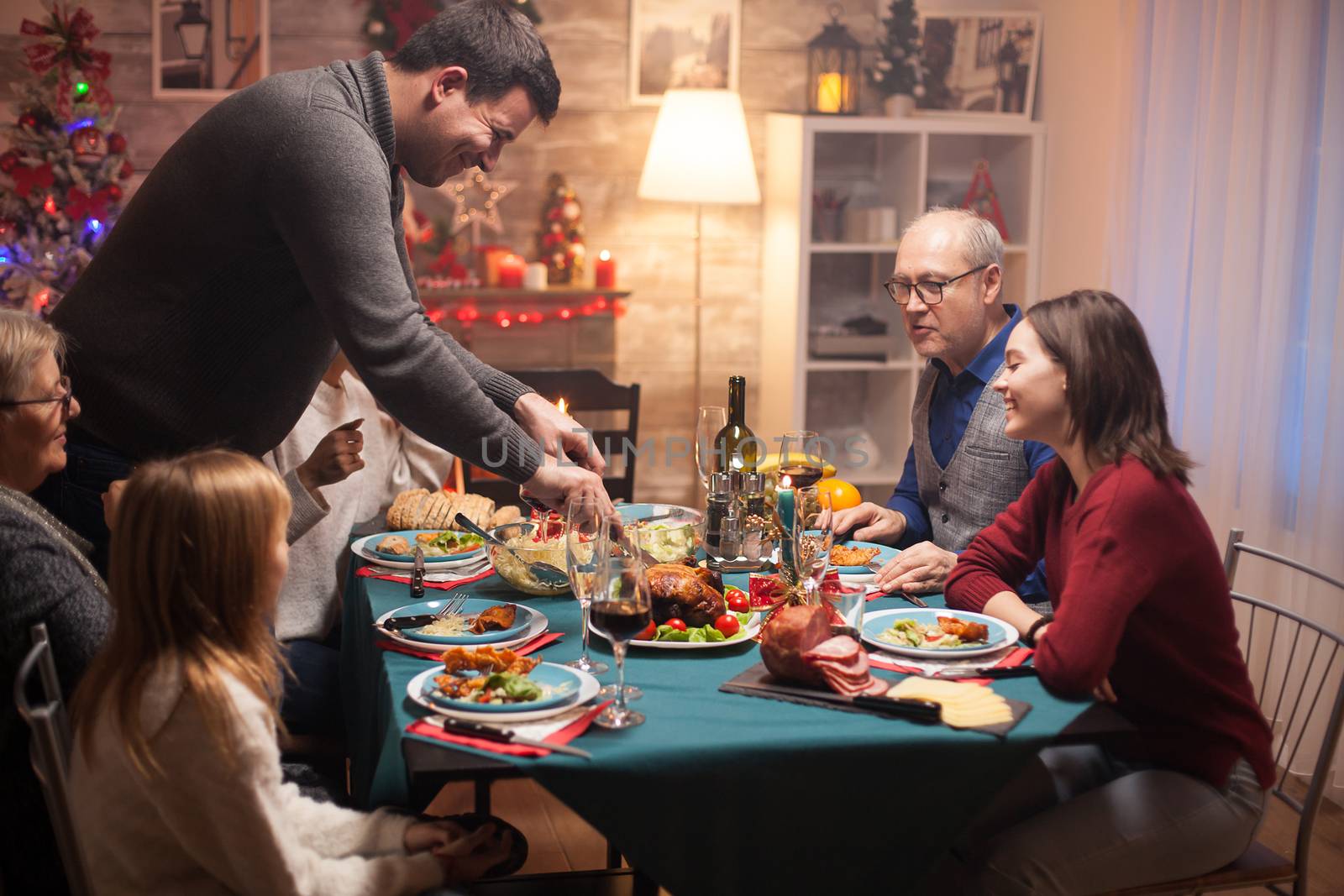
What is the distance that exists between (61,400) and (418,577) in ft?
1.97

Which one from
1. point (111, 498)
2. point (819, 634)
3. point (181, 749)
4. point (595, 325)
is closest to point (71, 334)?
point (111, 498)

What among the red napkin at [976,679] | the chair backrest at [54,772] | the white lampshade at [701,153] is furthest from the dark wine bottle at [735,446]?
the white lampshade at [701,153]

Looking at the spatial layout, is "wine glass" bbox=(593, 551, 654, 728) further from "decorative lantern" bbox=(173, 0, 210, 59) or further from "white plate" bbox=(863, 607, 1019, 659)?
"decorative lantern" bbox=(173, 0, 210, 59)

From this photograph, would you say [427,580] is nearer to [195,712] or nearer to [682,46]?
[195,712]

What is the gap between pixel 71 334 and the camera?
192cm

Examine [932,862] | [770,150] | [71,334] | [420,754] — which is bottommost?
[932,862]

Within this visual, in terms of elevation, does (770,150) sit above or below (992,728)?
above

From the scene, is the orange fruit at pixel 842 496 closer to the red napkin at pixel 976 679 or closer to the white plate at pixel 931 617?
the white plate at pixel 931 617

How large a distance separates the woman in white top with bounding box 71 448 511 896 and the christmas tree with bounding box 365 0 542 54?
3511mm

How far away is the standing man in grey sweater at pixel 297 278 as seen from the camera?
1.79 metres

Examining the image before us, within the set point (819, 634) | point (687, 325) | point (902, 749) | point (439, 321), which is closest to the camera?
point (902, 749)

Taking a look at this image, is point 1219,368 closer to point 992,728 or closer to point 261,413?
point 992,728

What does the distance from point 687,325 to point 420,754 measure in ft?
12.2

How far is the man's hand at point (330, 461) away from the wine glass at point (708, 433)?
0.63m
